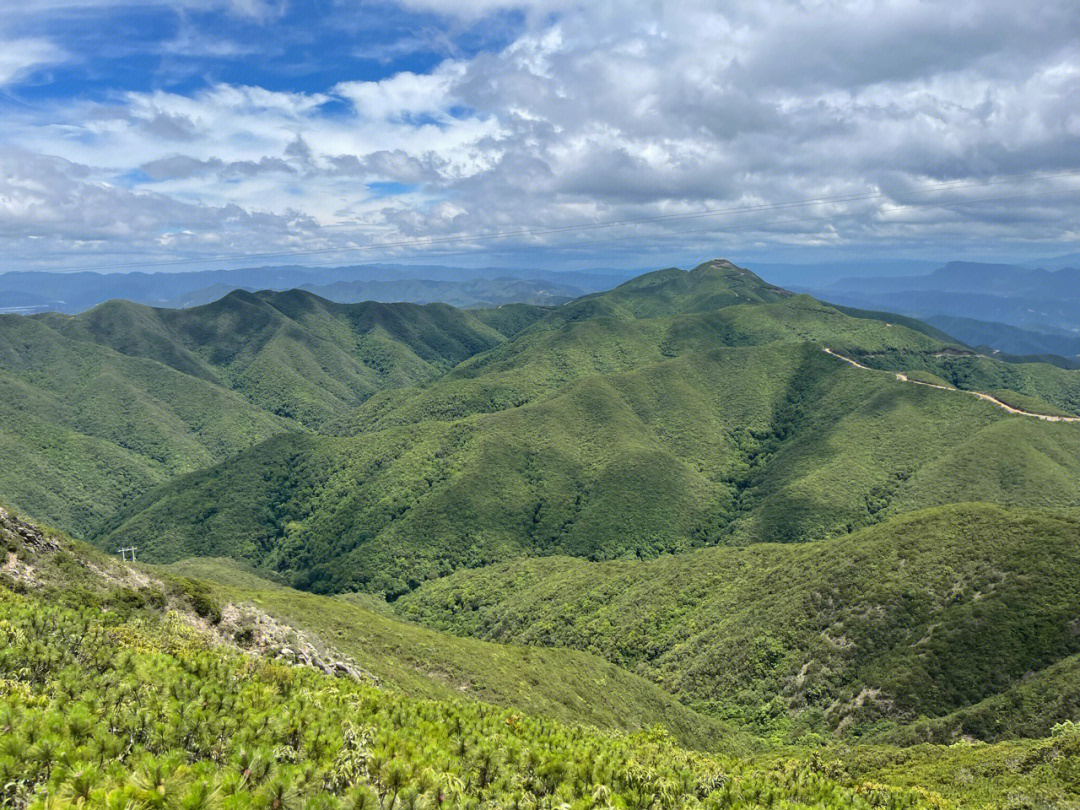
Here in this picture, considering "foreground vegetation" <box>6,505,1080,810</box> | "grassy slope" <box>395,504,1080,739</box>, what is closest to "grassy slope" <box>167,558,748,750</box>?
"grassy slope" <box>395,504,1080,739</box>

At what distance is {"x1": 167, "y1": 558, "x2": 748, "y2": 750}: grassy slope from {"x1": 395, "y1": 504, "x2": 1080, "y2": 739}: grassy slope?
15310 millimetres

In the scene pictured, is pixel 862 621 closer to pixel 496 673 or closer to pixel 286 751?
pixel 496 673

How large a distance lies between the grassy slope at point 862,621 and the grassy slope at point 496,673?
15.3 metres

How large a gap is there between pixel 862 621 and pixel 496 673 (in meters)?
58.2

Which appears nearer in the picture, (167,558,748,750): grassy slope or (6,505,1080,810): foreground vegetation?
(6,505,1080,810): foreground vegetation

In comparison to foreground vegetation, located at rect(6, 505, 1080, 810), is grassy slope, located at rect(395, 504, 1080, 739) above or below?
below

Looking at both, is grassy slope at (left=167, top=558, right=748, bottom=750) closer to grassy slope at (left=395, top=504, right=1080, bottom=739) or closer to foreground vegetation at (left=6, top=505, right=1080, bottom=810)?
grassy slope at (left=395, top=504, right=1080, bottom=739)

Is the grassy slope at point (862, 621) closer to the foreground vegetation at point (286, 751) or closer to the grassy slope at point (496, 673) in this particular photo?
the grassy slope at point (496, 673)

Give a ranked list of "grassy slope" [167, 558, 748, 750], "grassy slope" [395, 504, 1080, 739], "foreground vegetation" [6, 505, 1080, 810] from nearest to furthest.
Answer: "foreground vegetation" [6, 505, 1080, 810]
"grassy slope" [167, 558, 748, 750]
"grassy slope" [395, 504, 1080, 739]

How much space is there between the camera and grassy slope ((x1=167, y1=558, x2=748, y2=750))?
71.1m

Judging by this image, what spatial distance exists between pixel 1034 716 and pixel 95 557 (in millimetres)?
103759

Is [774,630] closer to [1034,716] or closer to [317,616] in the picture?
[1034,716]

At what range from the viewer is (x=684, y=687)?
10194 cm

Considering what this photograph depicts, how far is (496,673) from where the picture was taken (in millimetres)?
77625
